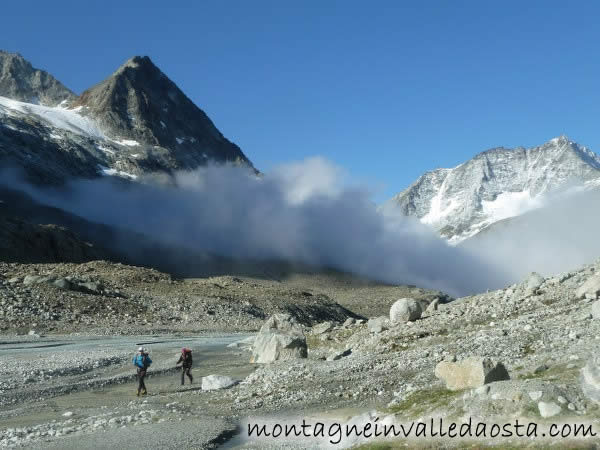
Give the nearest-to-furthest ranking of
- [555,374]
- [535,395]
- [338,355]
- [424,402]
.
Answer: [535,395] → [424,402] → [555,374] → [338,355]

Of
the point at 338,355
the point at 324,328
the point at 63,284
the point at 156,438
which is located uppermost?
the point at 63,284

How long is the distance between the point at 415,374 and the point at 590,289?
1665 centimetres

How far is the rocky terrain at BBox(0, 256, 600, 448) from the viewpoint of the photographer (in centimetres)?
1880

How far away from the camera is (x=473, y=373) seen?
861 inches

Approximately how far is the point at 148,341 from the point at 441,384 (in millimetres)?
54331

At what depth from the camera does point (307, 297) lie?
521 feet

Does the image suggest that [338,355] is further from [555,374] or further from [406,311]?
[555,374]

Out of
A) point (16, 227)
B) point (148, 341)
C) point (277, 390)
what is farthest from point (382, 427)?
point (16, 227)

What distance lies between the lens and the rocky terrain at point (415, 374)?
18797 millimetres

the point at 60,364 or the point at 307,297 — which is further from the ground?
the point at 307,297

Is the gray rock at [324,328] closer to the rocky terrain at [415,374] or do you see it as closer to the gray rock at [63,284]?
the rocky terrain at [415,374]

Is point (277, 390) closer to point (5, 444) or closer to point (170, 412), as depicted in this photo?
point (170, 412)

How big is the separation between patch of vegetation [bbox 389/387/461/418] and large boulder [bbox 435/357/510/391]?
1.58 ft

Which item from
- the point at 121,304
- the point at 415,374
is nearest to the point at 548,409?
the point at 415,374
